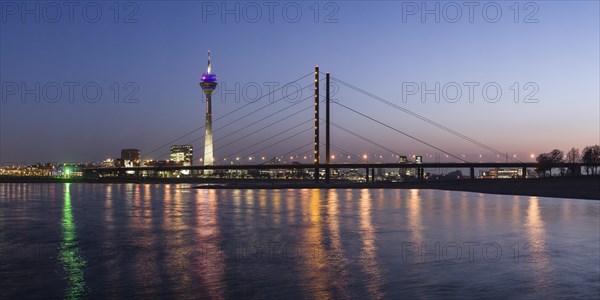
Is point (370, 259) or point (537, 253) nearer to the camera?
point (370, 259)

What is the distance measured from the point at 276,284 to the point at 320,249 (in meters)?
4.48

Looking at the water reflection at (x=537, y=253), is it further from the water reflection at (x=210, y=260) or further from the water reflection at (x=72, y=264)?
the water reflection at (x=72, y=264)

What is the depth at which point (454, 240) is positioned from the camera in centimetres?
1574

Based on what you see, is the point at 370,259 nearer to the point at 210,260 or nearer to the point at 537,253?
the point at 210,260

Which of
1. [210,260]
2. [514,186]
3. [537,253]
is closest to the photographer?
[210,260]

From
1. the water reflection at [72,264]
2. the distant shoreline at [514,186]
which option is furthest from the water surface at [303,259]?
the distant shoreline at [514,186]

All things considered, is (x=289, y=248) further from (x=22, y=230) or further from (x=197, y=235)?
(x=22, y=230)

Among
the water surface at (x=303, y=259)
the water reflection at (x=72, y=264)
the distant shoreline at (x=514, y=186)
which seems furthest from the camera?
the distant shoreline at (x=514, y=186)

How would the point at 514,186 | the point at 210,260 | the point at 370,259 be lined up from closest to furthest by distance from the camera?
the point at 210,260 → the point at 370,259 → the point at 514,186

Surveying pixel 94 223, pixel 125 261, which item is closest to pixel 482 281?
pixel 125 261

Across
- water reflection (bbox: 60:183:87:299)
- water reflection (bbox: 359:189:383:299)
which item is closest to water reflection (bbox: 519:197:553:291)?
water reflection (bbox: 359:189:383:299)

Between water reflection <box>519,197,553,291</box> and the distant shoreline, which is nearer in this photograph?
water reflection <box>519,197,553,291</box>

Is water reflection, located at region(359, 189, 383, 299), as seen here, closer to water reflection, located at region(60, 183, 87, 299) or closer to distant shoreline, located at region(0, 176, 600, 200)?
water reflection, located at region(60, 183, 87, 299)

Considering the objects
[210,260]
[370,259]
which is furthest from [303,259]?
[210,260]
